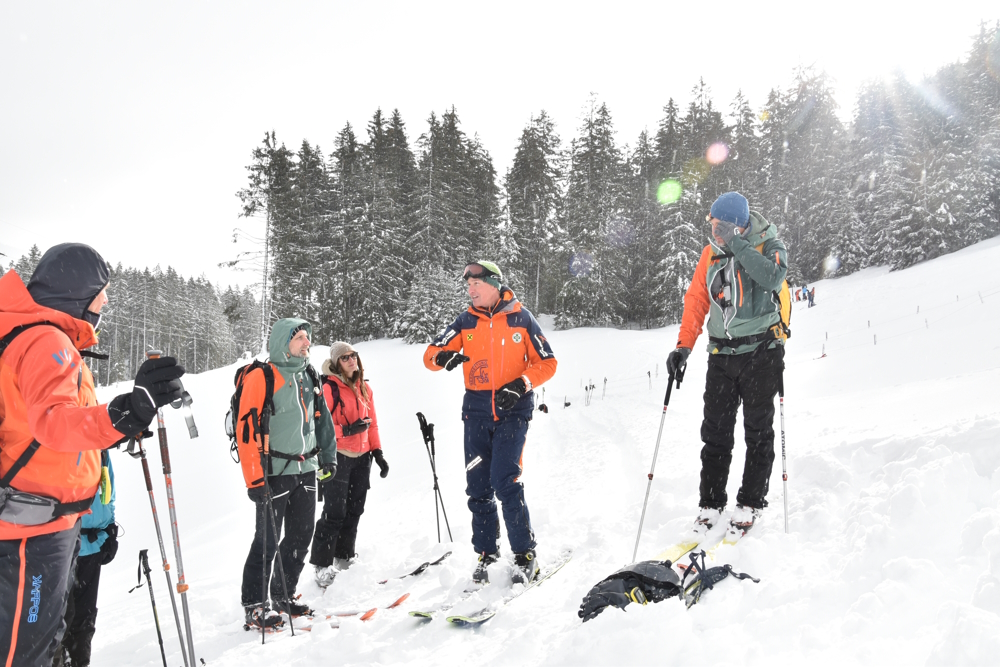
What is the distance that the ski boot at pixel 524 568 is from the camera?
377 centimetres

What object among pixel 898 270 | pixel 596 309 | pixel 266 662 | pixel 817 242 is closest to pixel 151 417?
pixel 266 662

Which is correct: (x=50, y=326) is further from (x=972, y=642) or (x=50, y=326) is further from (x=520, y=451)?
(x=972, y=642)

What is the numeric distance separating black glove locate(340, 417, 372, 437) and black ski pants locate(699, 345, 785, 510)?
3.16 metres

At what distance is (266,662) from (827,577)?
10.8 ft

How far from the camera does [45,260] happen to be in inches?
93.1

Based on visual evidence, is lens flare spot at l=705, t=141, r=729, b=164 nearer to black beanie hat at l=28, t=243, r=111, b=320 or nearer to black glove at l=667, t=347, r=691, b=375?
black glove at l=667, t=347, r=691, b=375

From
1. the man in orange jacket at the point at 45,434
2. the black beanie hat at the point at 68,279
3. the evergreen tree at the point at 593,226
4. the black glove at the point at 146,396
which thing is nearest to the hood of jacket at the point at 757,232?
the black glove at the point at 146,396

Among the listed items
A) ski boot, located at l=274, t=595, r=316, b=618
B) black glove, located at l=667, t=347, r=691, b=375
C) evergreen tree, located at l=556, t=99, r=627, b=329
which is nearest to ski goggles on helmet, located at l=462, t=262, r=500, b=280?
black glove, located at l=667, t=347, r=691, b=375

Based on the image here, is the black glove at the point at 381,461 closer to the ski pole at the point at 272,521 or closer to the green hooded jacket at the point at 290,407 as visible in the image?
the green hooded jacket at the point at 290,407

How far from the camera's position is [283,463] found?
4.09m

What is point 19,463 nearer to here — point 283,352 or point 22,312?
point 22,312

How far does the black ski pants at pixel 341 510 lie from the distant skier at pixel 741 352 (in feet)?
10.5

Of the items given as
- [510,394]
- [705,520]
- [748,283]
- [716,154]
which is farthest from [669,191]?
[510,394]

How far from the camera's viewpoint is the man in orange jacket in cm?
207
